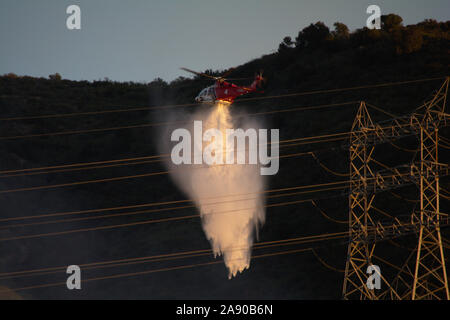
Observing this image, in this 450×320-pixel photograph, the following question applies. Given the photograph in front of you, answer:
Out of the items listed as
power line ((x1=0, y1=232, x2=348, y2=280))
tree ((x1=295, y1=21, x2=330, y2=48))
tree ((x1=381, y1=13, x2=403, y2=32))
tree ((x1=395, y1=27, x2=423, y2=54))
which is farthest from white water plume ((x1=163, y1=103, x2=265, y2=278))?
tree ((x1=381, y1=13, x2=403, y2=32))

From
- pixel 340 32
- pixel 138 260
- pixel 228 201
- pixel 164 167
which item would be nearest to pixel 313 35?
pixel 340 32

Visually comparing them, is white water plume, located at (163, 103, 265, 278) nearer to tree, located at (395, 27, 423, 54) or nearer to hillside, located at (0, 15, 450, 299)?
hillside, located at (0, 15, 450, 299)

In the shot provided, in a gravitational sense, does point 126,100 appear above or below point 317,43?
below

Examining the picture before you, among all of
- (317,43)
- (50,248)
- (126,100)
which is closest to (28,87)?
(126,100)

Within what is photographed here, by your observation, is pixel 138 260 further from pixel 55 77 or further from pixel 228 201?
pixel 55 77

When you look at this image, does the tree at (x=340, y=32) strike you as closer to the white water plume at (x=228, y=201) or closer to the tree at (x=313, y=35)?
the tree at (x=313, y=35)

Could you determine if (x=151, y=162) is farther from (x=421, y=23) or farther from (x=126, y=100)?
(x=421, y=23)

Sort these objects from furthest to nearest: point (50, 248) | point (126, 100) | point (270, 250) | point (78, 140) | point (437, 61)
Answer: point (126, 100), point (78, 140), point (437, 61), point (50, 248), point (270, 250)
